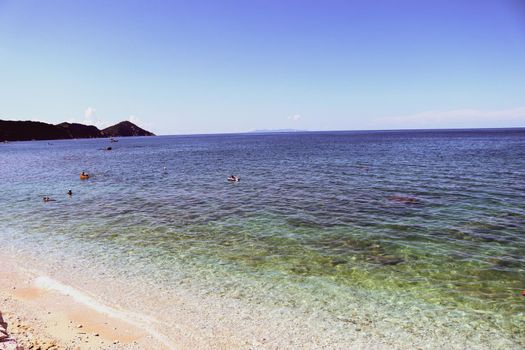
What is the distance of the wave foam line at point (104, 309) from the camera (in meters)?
9.76

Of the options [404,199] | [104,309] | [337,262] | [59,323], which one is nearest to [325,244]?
[337,262]

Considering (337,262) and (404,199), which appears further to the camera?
(404,199)

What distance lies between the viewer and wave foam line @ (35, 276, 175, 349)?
384 inches

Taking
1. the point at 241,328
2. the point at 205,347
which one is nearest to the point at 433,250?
the point at 241,328

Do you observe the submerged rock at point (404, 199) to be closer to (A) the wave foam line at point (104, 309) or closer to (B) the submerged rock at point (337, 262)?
(B) the submerged rock at point (337, 262)

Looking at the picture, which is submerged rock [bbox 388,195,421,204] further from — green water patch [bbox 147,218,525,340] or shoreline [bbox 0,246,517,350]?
shoreline [bbox 0,246,517,350]

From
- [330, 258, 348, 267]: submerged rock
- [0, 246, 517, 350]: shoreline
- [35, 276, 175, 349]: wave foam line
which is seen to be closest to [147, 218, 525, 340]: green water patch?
[330, 258, 348, 267]: submerged rock

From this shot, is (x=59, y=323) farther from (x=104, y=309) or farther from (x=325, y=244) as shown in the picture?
(x=325, y=244)

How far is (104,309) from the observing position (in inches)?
438

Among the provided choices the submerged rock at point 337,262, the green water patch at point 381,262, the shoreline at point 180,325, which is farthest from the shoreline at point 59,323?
the submerged rock at point 337,262

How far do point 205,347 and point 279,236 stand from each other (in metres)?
9.82

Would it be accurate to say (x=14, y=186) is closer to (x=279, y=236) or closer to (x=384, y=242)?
(x=279, y=236)

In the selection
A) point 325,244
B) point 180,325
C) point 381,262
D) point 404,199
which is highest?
point 404,199

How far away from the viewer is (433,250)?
51.7ft
